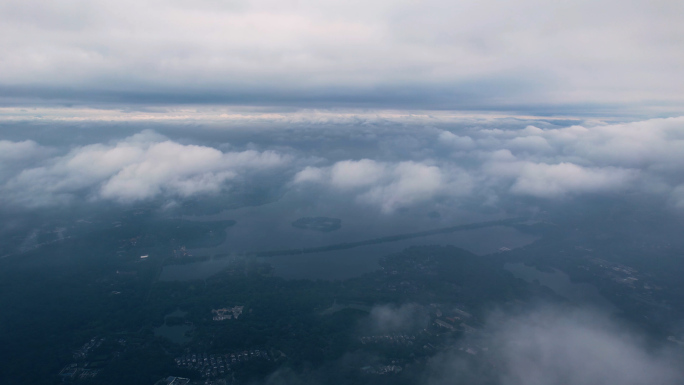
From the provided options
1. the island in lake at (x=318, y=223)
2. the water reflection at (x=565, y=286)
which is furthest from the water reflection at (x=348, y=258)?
the island in lake at (x=318, y=223)

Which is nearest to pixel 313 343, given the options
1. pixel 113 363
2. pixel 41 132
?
pixel 113 363

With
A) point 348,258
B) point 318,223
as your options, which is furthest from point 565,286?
point 318,223

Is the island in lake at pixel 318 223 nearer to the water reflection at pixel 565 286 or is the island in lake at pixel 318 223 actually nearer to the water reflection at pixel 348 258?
the water reflection at pixel 348 258

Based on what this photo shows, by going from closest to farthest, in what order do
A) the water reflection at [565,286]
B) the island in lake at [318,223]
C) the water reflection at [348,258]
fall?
1. the water reflection at [565,286]
2. the water reflection at [348,258]
3. the island in lake at [318,223]

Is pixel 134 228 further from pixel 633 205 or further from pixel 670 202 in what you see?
pixel 670 202

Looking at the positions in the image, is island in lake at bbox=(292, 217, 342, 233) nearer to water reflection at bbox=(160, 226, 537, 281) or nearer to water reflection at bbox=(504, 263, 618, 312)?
water reflection at bbox=(160, 226, 537, 281)

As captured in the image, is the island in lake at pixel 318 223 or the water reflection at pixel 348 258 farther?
the island in lake at pixel 318 223

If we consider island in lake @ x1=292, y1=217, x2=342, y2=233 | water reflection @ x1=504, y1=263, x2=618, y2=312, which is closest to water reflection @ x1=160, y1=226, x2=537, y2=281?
water reflection @ x1=504, y1=263, x2=618, y2=312

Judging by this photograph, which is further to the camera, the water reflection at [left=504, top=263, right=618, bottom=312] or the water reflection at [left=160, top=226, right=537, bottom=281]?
the water reflection at [left=160, top=226, right=537, bottom=281]
